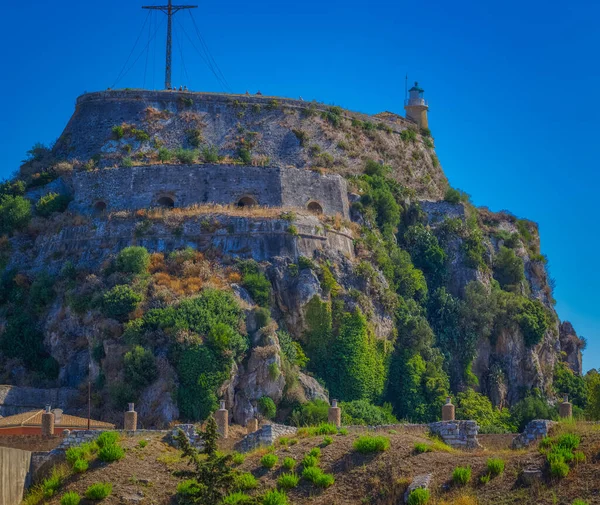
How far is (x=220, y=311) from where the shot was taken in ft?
180

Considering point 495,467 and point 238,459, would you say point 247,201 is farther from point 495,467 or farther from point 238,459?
point 495,467

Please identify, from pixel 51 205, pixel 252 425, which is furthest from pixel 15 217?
pixel 252 425

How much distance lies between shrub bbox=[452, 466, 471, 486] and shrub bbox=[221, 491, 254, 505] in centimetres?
467

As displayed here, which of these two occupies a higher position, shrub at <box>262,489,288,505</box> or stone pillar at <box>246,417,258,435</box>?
stone pillar at <box>246,417,258,435</box>


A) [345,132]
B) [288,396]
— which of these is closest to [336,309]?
[288,396]

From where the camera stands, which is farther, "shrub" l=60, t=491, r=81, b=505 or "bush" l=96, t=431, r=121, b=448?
"bush" l=96, t=431, r=121, b=448

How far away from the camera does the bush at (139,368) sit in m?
51.8

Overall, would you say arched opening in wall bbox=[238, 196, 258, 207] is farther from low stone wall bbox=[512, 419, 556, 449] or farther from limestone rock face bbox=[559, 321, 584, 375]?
low stone wall bbox=[512, 419, 556, 449]

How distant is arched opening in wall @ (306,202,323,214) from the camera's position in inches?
2540

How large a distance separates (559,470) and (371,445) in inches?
213

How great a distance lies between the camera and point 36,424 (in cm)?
4762

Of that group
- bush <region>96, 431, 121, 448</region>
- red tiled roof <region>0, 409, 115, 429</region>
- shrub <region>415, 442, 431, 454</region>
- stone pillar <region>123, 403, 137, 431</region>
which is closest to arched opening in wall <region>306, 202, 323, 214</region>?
red tiled roof <region>0, 409, 115, 429</region>

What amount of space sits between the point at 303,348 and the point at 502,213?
22.1m

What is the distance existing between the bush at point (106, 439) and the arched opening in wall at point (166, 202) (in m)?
28.1
